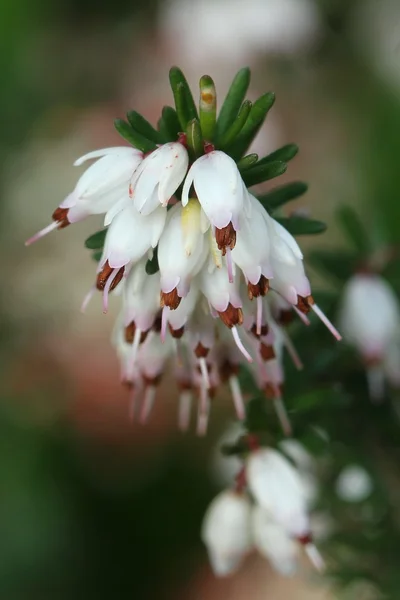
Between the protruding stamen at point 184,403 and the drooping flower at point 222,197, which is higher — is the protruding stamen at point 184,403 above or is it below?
below

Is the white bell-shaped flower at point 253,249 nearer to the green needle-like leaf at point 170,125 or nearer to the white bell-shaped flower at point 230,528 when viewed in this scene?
the green needle-like leaf at point 170,125

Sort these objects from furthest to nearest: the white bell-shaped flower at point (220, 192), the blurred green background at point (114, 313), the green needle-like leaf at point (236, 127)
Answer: the blurred green background at point (114, 313)
the green needle-like leaf at point (236, 127)
the white bell-shaped flower at point (220, 192)

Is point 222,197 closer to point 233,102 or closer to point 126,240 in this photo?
point 126,240

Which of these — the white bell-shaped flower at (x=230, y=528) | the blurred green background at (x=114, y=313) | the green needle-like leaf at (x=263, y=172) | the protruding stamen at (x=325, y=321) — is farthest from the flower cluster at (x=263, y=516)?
the blurred green background at (x=114, y=313)

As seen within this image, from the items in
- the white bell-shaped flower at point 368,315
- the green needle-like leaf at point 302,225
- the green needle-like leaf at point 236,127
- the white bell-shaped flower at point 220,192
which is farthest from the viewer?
the white bell-shaped flower at point 368,315

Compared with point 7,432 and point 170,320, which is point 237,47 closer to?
point 7,432

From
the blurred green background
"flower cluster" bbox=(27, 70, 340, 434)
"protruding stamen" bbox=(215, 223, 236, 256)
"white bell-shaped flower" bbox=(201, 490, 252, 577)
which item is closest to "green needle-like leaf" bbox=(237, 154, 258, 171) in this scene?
"flower cluster" bbox=(27, 70, 340, 434)

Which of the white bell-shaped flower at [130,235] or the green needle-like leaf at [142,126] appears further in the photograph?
the green needle-like leaf at [142,126]

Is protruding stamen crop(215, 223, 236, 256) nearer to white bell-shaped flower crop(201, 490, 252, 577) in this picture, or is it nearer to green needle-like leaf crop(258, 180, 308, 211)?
green needle-like leaf crop(258, 180, 308, 211)
